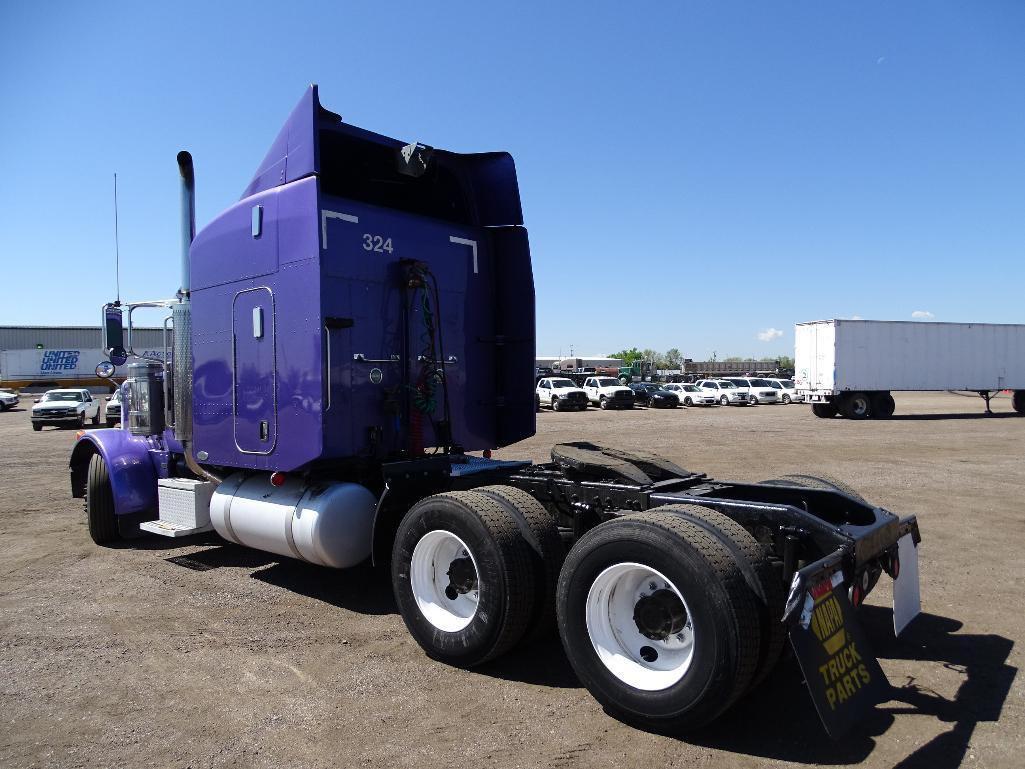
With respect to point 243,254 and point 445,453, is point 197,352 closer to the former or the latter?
point 243,254

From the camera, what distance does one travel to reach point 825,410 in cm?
3200

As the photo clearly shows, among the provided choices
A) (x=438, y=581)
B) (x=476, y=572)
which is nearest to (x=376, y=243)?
(x=438, y=581)

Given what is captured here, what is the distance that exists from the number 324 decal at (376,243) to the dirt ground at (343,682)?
288 cm

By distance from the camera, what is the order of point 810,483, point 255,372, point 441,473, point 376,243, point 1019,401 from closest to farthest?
point 810,483 → point 441,473 → point 376,243 → point 255,372 → point 1019,401

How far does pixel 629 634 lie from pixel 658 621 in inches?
8.8

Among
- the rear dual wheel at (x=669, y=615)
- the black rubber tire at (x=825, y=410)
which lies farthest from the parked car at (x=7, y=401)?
the rear dual wheel at (x=669, y=615)

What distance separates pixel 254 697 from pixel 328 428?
2.06m

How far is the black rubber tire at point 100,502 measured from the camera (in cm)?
769

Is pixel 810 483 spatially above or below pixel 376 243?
below

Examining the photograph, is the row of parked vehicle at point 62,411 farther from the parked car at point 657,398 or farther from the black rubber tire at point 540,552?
the parked car at point 657,398

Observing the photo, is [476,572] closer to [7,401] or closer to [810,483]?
[810,483]

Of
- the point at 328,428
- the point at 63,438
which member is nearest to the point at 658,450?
the point at 328,428

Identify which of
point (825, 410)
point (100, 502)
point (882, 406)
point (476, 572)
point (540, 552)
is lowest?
point (825, 410)

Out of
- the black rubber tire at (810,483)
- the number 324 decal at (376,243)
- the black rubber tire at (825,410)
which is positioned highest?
the number 324 decal at (376,243)
